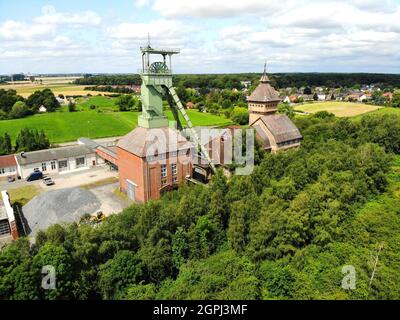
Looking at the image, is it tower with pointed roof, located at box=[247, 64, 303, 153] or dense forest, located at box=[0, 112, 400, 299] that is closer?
dense forest, located at box=[0, 112, 400, 299]

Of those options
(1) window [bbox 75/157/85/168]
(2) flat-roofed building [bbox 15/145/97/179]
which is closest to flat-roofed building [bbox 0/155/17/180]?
(2) flat-roofed building [bbox 15/145/97/179]

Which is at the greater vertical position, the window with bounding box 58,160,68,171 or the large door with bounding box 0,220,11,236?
the window with bounding box 58,160,68,171

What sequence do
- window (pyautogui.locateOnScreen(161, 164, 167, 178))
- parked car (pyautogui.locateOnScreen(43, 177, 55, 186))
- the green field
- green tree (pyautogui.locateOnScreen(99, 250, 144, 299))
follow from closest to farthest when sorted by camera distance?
1. green tree (pyautogui.locateOnScreen(99, 250, 144, 299))
2. window (pyautogui.locateOnScreen(161, 164, 167, 178))
3. parked car (pyautogui.locateOnScreen(43, 177, 55, 186))
4. the green field

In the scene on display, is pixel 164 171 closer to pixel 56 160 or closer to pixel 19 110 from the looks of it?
pixel 56 160

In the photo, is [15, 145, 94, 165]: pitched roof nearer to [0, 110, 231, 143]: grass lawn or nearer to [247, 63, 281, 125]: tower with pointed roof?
[0, 110, 231, 143]: grass lawn

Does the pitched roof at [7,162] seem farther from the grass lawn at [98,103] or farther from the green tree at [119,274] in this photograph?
the grass lawn at [98,103]

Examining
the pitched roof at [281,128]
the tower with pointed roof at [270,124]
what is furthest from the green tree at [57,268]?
the pitched roof at [281,128]
